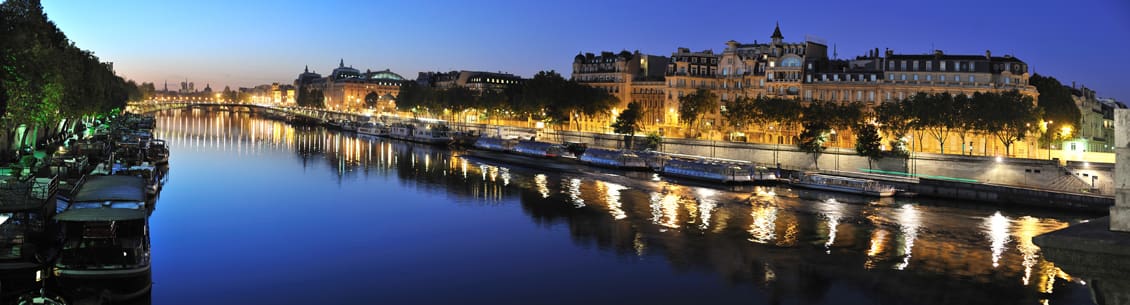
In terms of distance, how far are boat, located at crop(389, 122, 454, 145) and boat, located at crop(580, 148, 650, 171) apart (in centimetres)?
2720

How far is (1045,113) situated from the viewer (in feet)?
180

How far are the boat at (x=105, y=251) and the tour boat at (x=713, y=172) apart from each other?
32434mm

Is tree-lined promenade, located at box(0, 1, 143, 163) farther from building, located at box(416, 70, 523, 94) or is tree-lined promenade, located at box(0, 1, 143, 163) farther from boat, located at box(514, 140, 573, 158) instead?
building, located at box(416, 70, 523, 94)

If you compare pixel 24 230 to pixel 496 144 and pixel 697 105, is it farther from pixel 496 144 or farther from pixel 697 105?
pixel 697 105

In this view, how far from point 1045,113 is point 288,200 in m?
47.8

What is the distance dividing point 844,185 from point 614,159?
60.1 ft

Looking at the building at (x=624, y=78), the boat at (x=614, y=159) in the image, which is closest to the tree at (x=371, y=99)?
the building at (x=624, y=78)

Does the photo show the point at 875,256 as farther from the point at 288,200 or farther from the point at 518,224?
the point at 288,200

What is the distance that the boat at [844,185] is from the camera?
1636 inches

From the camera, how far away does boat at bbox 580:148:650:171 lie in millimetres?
56625

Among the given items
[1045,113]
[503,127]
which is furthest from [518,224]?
[503,127]

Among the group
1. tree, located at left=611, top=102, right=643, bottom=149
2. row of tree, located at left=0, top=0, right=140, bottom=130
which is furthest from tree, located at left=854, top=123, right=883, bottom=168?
row of tree, located at left=0, top=0, right=140, bottom=130

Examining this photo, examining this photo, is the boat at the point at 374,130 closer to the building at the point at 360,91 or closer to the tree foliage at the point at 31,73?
the tree foliage at the point at 31,73

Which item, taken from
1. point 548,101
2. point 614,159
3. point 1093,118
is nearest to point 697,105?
point 614,159
